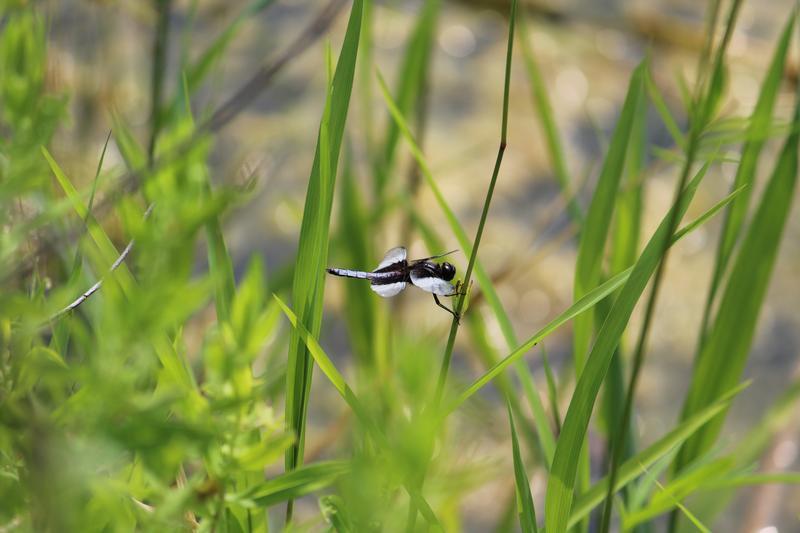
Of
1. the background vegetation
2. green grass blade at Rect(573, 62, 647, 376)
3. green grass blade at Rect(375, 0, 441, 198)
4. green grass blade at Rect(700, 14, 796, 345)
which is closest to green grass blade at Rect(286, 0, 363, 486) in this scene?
the background vegetation

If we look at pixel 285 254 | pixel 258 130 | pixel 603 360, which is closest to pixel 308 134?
pixel 258 130

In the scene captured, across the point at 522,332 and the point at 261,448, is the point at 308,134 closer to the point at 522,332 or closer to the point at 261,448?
the point at 522,332

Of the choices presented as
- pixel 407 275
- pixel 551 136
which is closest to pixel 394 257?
pixel 407 275

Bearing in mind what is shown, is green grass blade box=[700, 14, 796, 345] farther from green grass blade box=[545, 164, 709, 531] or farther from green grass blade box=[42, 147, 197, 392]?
green grass blade box=[42, 147, 197, 392]

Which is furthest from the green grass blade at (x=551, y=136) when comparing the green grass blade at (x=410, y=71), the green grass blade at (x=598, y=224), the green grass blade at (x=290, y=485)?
the green grass blade at (x=290, y=485)

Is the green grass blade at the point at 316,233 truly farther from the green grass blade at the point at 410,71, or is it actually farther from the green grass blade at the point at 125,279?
the green grass blade at the point at 410,71

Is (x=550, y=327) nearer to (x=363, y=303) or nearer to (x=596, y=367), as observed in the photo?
(x=596, y=367)

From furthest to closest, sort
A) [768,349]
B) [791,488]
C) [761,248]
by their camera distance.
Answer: [768,349] < [791,488] < [761,248]
